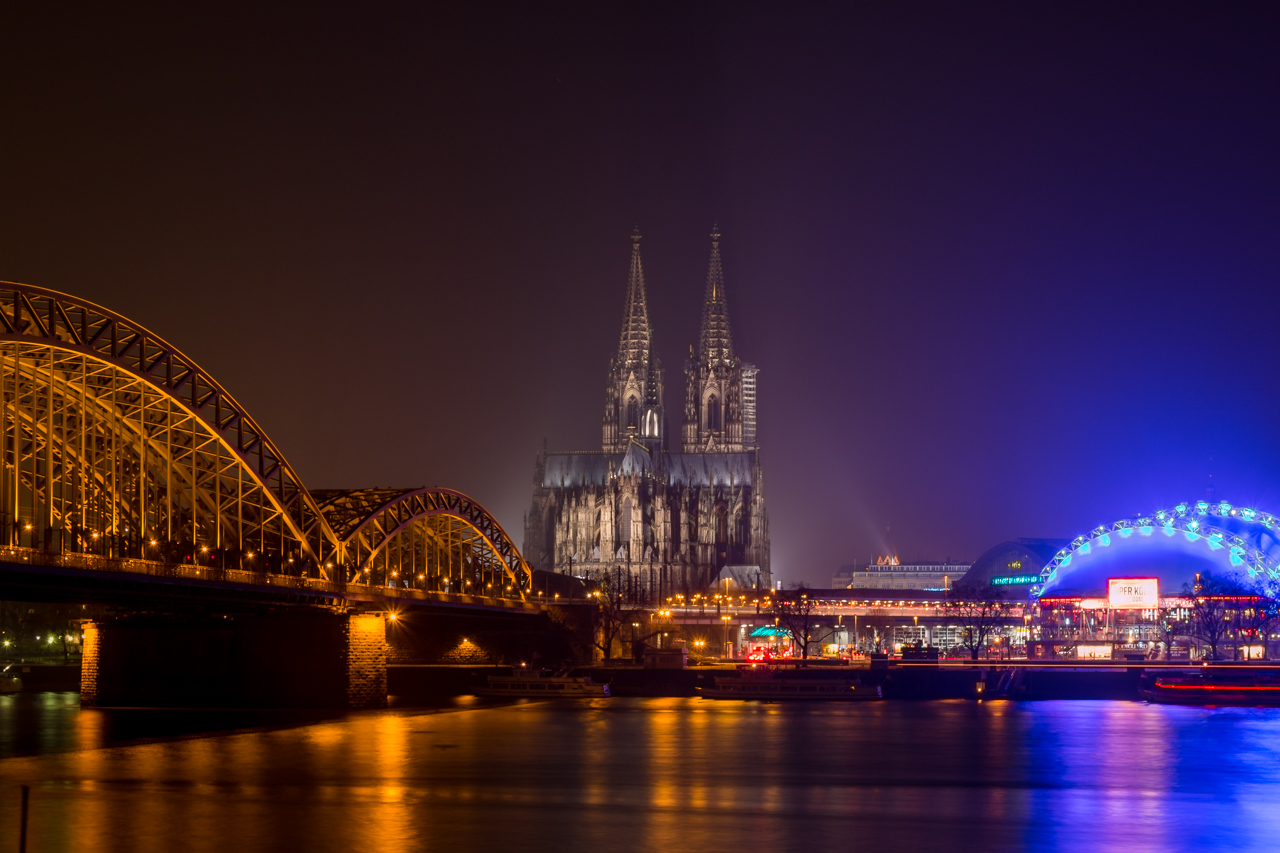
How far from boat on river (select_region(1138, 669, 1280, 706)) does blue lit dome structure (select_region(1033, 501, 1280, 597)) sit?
125 feet

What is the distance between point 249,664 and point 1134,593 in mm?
103108

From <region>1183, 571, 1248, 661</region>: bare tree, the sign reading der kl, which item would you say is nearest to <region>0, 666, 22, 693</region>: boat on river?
the sign reading der kl

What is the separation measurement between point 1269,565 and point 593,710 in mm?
85607

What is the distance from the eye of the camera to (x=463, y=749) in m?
67.6

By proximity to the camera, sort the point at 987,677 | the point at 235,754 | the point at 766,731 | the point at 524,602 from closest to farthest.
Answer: the point at 235,754 < the point at 766,731 < the point at 987,677 < the point at 524,602

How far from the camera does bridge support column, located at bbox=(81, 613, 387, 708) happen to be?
93000 millimetres

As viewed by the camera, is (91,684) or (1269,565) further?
(1269,565)

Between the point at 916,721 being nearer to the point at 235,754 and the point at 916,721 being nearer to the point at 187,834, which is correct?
the point at 235,754

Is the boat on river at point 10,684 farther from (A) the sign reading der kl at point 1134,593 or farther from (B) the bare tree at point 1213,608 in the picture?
(B) the bare tree at point 1213,608

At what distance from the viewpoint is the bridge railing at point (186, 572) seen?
63000 millimetres

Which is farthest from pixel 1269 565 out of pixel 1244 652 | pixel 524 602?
pixel 524 602

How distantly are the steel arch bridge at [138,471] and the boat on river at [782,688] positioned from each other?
2709 centimetres

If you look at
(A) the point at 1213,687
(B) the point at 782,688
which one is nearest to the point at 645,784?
(B) the point at 782,688

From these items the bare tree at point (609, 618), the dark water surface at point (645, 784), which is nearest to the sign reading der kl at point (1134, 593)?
the bare tree at point (609, 618)
